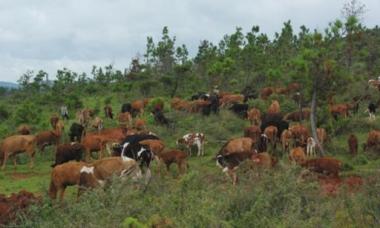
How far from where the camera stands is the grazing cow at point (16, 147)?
2105 cm

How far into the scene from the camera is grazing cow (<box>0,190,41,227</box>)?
11.5m

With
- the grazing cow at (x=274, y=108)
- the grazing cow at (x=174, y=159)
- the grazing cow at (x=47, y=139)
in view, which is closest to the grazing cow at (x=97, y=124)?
the grazing cow at (x=47, y=139)

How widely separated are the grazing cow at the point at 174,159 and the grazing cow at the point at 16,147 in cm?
538

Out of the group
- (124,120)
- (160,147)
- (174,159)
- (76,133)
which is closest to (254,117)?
(124,120)

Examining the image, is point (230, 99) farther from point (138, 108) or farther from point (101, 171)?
point (101, 171)

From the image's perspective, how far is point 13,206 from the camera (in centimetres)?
1193

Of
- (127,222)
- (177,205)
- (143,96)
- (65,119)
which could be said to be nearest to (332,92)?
(177,205)

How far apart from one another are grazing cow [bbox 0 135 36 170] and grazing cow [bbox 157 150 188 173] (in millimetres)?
5383

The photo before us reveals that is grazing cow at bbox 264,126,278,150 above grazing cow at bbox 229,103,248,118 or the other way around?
the other way around

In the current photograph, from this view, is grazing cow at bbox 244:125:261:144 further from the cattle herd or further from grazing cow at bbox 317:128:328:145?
grazing cow at bbox 317:128:328:145

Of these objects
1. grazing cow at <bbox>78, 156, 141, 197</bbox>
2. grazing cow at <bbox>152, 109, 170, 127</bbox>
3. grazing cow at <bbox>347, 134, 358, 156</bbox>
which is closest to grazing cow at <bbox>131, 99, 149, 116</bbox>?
grazing cow at <bbox>152, 109, 170, 127</bbox>

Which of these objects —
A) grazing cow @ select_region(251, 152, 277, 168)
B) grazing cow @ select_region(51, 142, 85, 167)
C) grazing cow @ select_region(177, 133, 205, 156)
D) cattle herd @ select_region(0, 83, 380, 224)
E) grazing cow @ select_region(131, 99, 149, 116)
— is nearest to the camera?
cattle herd @ select_region(0, 83, 380, 224)

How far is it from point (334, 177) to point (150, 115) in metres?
14.4

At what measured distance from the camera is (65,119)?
32.2 meters
